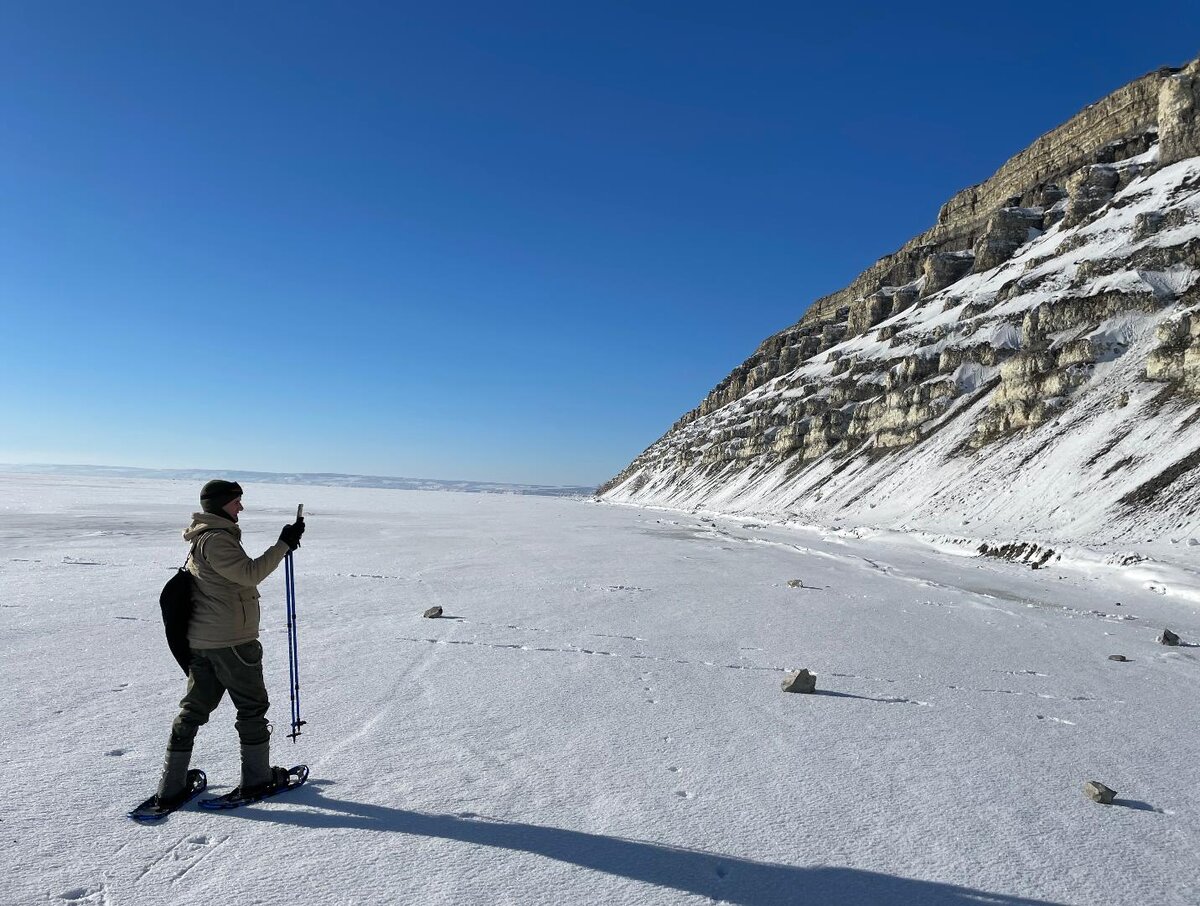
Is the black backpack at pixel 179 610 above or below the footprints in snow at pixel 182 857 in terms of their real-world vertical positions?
above

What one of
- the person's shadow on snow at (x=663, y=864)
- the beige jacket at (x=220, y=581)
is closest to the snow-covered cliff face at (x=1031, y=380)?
the person's shadow on snow at (x=663, y=864)

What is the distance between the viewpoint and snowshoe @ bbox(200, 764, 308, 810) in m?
4.88

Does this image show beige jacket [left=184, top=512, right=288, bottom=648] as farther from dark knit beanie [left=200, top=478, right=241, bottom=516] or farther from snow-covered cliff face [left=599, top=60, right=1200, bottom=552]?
snow-covered cliff face [left=599, top=60, right=1200, bottom=552]

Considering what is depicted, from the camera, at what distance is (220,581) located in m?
5.01

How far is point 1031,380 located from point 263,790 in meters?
53.6

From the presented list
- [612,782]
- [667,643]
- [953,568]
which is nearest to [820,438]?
[953,568]

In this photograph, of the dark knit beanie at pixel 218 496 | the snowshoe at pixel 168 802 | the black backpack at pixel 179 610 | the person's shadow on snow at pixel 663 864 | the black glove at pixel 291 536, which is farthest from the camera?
the black glove at pixel 291 536

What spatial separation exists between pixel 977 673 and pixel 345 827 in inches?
317

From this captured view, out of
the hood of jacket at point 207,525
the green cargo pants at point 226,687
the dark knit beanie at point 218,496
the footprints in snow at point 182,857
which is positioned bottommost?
the footprints in snow at point 182,857

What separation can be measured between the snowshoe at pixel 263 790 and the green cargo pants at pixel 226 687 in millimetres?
304

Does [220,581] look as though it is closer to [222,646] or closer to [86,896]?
[222,646]

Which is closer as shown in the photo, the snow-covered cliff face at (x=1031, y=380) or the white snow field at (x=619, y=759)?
the white snow field at (x=619, y=759)

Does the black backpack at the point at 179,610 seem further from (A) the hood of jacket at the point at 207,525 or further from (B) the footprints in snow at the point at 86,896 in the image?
(B) the footprints in snow at the point at 86,896

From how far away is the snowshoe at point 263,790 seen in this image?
16.0 feet
